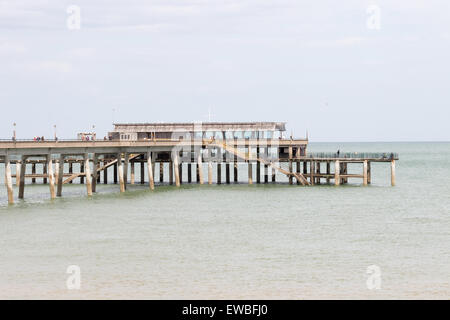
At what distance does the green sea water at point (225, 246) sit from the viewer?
30.8m

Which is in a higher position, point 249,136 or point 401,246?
point 249,136

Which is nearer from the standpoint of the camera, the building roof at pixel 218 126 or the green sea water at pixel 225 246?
the green sea water at pixel 225 246

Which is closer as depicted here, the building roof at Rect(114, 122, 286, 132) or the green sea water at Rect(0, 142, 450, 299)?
the green sea water at Rect(0, 142, 450, 299)

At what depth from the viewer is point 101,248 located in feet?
132

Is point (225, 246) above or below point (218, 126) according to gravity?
below

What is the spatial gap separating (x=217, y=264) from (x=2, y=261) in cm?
1057

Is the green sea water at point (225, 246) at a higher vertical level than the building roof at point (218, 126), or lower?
lower

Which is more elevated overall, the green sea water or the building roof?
the building roof

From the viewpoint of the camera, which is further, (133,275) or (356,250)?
(356,250)

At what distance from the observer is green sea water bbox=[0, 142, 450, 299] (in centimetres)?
3078

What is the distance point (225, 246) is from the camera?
40.9 m
